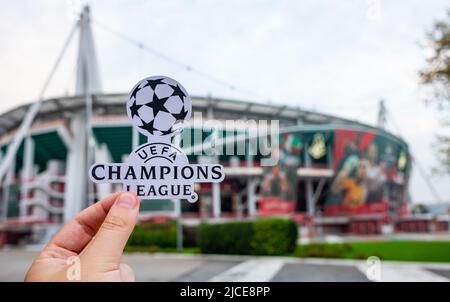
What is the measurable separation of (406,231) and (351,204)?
188 inches

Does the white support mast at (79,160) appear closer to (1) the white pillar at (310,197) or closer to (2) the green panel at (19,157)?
(2) the green panel at (19,157)

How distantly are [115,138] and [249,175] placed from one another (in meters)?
12.2

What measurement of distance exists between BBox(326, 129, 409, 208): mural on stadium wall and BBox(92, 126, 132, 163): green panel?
16876 millimetres

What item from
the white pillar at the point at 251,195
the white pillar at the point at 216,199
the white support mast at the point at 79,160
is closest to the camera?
the white support mast at the point at 79,160

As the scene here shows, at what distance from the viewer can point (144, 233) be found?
1889 cm

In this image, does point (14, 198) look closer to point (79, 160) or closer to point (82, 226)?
point (79, 160)

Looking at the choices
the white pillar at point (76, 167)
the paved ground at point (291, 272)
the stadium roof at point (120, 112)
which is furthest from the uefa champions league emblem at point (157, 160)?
the white pillar at point (76, 167)

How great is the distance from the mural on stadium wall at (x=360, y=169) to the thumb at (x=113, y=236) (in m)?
29.1

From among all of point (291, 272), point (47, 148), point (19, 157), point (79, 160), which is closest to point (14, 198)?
point (19, 157)

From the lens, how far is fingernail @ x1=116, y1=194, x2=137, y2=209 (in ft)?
4.18

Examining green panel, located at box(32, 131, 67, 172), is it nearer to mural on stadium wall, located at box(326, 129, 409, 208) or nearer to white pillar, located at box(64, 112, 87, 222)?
white pillar, located at box(64, 112, 87, 222)

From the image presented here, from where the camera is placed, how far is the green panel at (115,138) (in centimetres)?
2125

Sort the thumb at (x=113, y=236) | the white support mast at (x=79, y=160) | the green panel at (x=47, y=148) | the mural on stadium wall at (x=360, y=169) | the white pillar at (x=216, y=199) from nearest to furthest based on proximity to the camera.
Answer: the thumb at (x=113, y=236) < the white support mast at (x=79, y=160) < the green panel at (x=47, y=148) < the mural on stadium wall at (x=360, y=169) < the white pillar at (x=216, y=199)
